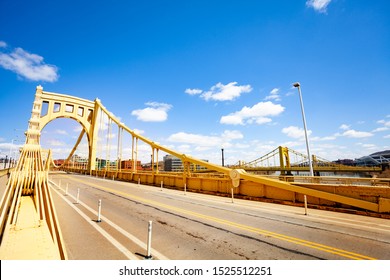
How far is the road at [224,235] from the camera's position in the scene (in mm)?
5266

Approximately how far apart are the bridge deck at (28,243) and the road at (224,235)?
0.48 m

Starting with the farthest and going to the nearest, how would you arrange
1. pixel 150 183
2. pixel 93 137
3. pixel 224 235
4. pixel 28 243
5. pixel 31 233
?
pixel 93 137, pixel 150 183, pixel 31 233, pixel 224 235, pixel 28 243

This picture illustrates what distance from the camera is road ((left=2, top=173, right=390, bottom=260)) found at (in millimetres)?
5266

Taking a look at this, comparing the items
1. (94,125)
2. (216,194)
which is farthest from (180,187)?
(94,125)

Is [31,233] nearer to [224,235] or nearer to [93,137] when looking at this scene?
[224,235]

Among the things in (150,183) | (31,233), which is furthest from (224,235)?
(150,183)

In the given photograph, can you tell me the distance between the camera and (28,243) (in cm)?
644

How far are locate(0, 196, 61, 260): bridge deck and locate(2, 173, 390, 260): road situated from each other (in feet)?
1.59

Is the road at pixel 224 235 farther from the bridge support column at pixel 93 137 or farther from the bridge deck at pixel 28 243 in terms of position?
the bridge support column at pixel 93 137

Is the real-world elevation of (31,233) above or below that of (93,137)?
below

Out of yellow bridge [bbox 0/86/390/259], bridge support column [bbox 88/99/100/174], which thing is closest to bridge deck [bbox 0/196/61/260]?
yellow bridge [bbox 0/86/390/259]

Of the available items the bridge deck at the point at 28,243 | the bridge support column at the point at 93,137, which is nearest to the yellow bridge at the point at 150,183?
the bridge deck at the point at 28,243

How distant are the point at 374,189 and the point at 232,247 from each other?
8510 millimetres

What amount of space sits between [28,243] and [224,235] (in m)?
6.27
